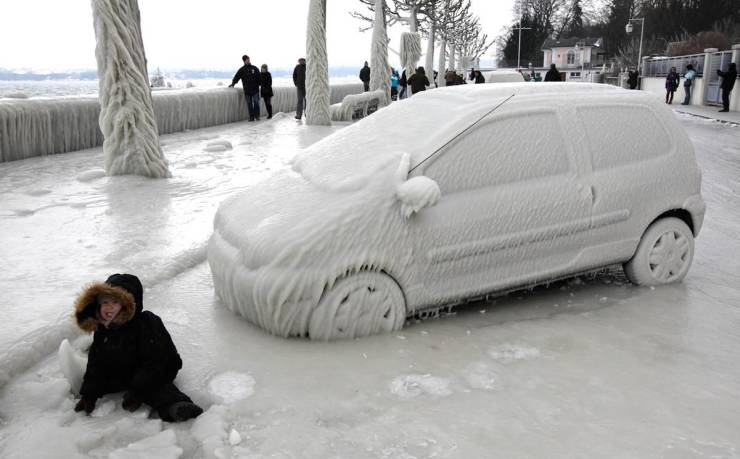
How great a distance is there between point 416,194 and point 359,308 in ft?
2.38

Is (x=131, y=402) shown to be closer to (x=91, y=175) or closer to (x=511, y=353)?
(x=511, y=353)

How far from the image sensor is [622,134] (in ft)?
14.2

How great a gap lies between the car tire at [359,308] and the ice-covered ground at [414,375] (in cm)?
11

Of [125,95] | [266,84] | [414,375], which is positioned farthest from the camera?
[266,84]

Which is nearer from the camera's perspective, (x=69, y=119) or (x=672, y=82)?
(x=69, y=119)

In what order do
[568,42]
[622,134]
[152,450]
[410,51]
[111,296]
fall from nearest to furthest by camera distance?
[152,450]
[111,296]
[622,134]
[410,51]
[568,42]

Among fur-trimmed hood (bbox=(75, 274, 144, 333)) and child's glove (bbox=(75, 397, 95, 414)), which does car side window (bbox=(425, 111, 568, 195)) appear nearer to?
fur-trimmed hood (bbox=(75, 274, 144, 333))

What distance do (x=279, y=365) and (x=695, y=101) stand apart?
29783 mm

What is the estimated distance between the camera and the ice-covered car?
11.5ft

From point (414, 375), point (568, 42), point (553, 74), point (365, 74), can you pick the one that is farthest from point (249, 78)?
point (568, 42)

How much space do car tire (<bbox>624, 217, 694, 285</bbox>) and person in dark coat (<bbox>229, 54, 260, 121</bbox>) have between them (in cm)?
1506

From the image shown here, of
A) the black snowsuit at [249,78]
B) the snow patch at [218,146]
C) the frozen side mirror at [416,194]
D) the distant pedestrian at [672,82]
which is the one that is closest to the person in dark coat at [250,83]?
the black snowsuit at [249,78]

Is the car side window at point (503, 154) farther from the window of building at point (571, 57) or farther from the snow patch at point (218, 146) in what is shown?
the window of building at point (571, 57)

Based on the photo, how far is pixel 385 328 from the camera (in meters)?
3.63
